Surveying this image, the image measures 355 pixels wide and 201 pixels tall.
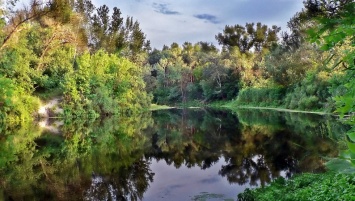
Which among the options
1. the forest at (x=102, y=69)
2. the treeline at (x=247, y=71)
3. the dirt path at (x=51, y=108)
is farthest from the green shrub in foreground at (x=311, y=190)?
the dirt path at (x=51, y=108)

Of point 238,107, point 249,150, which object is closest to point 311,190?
point 249,150

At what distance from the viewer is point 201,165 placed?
1423 cm

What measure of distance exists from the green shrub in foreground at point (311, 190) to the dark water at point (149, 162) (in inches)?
27.7

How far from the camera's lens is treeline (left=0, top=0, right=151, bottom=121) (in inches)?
1026

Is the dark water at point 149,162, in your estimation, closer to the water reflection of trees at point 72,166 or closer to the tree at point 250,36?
the water reflection of trees at point 72,166

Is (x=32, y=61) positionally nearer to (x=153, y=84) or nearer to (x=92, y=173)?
(x=92, y=173)

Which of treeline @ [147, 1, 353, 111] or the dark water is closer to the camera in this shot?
the dark water

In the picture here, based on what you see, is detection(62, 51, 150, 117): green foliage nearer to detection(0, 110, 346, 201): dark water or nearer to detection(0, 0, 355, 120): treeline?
detection(0, 0, 355, 120): treeline

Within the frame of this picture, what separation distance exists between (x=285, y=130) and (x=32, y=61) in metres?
22.0

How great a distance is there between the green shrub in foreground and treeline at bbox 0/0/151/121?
59.1ft

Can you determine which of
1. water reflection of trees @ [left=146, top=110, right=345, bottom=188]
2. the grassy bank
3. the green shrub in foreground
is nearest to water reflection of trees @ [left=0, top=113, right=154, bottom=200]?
water reflection of trees @ [left=146, top=110, right=345, bottom=188]

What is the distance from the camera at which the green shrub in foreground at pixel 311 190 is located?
16.9 feet

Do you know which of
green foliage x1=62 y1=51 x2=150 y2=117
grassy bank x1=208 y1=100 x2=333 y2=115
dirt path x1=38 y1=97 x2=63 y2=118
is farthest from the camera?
grassy bank x1=208 y1=100 x2=333 y2=115

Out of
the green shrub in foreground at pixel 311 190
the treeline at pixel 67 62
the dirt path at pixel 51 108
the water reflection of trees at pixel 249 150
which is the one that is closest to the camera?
the green shrub in foreground at pixel 311 190
